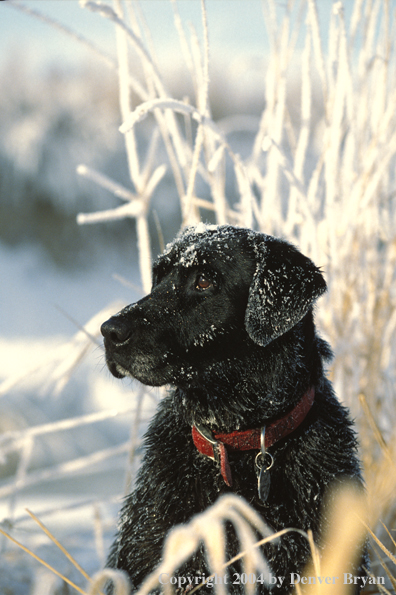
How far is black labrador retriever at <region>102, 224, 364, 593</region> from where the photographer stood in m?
1.53

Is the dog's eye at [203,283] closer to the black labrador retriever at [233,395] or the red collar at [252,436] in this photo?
the black labrador retriever at [233,395]

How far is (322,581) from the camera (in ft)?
4.33

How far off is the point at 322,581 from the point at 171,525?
459 millimetres

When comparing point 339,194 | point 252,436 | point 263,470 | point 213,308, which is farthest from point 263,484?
point 339,194

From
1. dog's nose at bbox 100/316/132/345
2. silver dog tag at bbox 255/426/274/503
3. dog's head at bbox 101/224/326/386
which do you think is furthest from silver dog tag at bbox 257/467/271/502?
dog's nose at bbox 100/316/132/345

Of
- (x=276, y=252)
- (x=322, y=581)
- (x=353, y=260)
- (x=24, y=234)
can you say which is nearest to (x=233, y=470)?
(x=322, y=581)

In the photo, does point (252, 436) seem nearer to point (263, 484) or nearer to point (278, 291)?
point (263, 484)

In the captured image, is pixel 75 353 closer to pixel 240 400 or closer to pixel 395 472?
pixel 240 400

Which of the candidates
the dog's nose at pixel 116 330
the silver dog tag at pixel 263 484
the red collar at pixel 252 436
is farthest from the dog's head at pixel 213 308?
the silver dog tag at pixel 263 484

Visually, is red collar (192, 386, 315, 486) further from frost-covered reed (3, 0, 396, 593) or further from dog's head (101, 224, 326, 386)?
frost-covered reed (3, 0, 396, 593)

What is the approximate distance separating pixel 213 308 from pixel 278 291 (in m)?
0.22

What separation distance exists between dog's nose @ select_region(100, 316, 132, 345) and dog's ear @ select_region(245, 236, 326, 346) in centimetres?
38

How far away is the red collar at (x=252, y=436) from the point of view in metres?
1.57

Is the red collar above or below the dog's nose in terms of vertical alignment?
below
